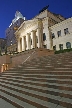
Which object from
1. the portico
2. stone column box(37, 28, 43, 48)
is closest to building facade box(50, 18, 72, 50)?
stone column box(37, 28, 43, 48)

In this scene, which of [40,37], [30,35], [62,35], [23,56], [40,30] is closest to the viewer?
[23,56]

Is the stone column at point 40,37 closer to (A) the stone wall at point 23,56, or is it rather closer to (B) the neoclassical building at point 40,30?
(B) the neoclassical building at point 40,30

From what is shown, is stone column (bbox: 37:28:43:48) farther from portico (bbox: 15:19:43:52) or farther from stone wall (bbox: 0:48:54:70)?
stone wall (bbox: 0:48:54:70)

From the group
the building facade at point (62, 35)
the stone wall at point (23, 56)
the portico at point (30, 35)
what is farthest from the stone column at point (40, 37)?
the stone wall at point (23, 56)

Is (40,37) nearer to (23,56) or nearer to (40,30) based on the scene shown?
(40,30)

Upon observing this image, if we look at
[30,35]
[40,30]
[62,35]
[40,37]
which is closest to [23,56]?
[62,35]

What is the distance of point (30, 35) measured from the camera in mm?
44156

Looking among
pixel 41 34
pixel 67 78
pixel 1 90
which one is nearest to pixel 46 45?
pixel 41 34

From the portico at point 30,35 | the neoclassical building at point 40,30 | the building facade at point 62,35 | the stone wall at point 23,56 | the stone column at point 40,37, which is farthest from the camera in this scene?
the portico at point 30,35

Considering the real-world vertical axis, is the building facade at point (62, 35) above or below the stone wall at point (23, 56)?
above

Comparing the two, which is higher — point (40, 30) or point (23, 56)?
point (40, 30)

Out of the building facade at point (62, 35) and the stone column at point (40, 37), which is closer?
the building facade at point (62, 35)

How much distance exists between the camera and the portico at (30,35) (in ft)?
128

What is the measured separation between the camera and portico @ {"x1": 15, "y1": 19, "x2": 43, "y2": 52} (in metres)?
39.1
